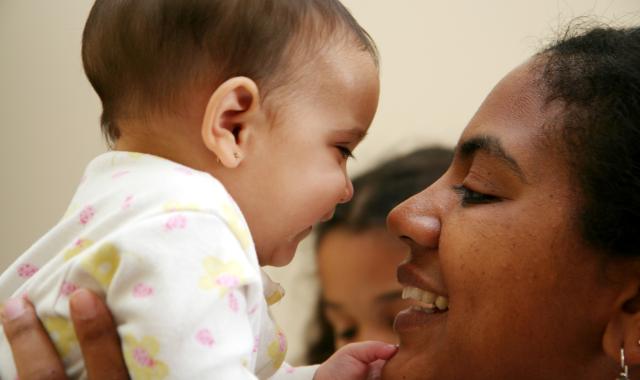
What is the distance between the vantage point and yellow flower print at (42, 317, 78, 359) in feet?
3.45

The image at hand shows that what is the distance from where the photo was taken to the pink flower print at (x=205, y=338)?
0.90m

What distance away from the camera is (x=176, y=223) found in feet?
3.07

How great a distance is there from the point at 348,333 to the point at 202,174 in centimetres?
129

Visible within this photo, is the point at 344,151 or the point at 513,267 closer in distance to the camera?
the point at 513,267

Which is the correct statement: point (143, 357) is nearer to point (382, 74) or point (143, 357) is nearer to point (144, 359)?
point (144, 359)

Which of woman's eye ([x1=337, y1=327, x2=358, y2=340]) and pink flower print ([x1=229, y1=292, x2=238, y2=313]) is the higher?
pink flower print ([x1=229, y1=292, x2=238, y2=313])

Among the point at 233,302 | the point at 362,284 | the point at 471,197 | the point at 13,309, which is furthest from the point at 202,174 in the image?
the point at 362,284

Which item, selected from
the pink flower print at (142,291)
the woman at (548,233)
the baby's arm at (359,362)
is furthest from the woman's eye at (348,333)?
the pink flower print at (142,291)

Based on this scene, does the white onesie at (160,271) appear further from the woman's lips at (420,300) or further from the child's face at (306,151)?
the woman's lips at (420,300)

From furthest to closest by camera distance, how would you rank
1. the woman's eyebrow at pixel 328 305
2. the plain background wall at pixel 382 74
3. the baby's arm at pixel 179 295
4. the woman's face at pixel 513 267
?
the plain background wall at pixel 382 74 < the woman's eyebrow at pixel 328 305 < the woman's face at pixel 513 267 < the baby's arm at pixel 179 295

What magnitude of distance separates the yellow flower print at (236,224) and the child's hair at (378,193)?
1262 millimetres

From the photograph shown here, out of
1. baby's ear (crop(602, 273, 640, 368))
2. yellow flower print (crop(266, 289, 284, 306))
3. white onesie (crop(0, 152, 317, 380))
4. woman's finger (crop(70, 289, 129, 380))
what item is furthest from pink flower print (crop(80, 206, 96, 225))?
baby's ear (crop(602, 273, 640, 368))

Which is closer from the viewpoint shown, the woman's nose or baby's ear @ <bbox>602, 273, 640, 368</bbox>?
baby's ear @ <bbox>602, 273, 640, 368</bbox>

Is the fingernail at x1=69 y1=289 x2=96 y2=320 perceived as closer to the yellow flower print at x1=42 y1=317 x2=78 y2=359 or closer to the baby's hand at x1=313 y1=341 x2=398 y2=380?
the yellow flower print at x1=42 y1=317 x2=78 y2=359
